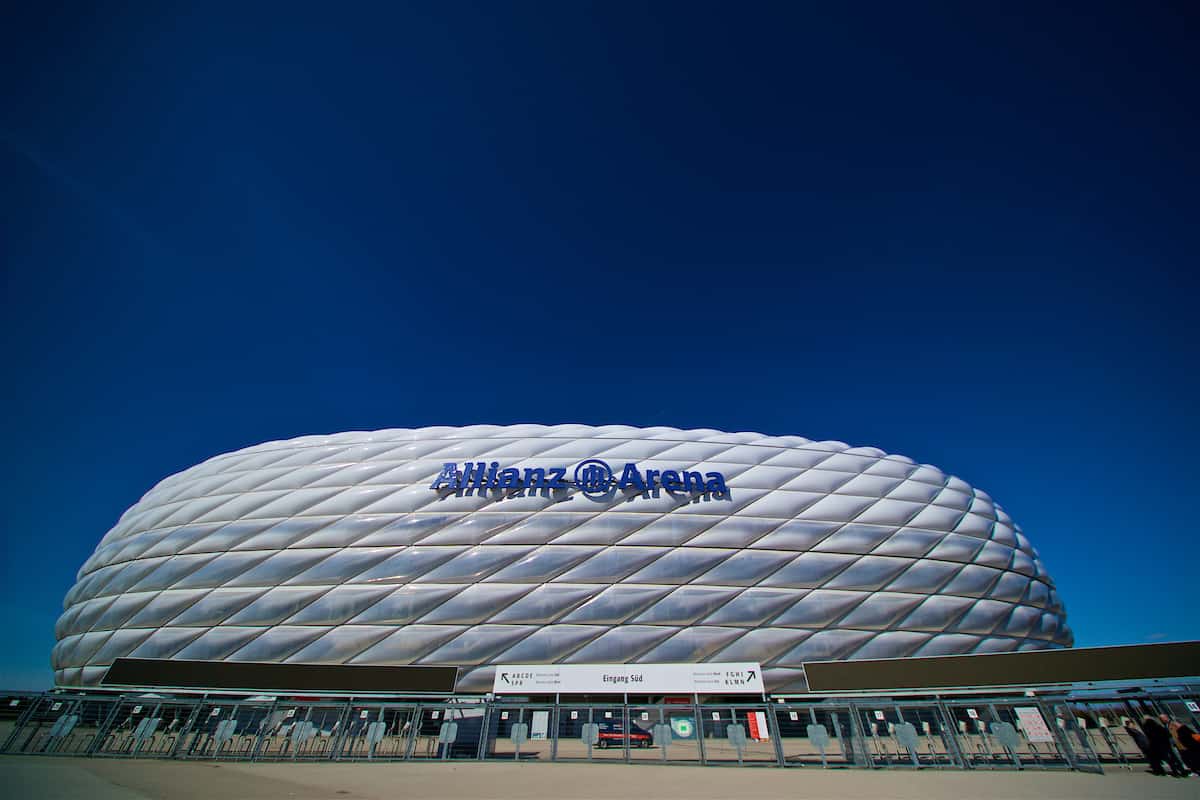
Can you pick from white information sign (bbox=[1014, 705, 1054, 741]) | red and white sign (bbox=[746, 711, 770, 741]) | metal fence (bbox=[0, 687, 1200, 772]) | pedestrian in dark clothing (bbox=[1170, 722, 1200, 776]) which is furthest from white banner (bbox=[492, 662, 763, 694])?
pedestrian in dark clothing (bbox=[1170, 722, 1200, 776])

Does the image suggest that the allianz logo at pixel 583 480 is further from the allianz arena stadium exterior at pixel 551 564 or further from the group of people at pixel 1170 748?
the group of people at pixel 1170 748

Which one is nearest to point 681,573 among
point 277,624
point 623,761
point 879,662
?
point 879,662

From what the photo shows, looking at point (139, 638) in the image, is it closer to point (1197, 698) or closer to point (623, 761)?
point (623, 761)

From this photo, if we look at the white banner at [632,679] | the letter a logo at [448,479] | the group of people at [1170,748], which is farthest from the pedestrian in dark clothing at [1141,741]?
the letter a logo at [448,479]

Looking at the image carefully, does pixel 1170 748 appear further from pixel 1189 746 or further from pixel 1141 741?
pixel 1141 741

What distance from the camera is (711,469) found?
73.4ft

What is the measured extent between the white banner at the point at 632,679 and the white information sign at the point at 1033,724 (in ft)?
22.5

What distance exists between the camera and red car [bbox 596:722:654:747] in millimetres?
13702

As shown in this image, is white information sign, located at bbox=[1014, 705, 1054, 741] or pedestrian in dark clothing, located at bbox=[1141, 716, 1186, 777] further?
white information sign, located at bbox=[1014, 705, 1054, 741]

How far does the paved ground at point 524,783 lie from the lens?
6.30m

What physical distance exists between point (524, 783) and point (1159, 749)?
35.0ft

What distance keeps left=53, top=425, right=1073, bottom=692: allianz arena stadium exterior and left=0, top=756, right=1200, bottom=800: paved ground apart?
8.26m

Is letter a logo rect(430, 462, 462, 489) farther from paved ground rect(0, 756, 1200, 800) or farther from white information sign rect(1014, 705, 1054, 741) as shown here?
white information sign rect(1014, 705, 1054, 741)

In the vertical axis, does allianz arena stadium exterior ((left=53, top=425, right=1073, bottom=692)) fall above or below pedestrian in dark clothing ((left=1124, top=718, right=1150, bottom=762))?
above
